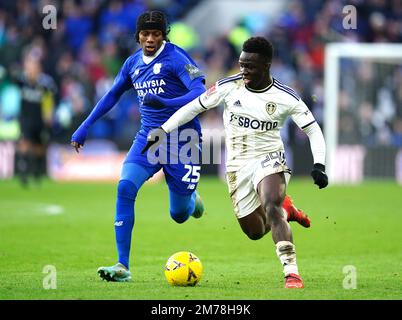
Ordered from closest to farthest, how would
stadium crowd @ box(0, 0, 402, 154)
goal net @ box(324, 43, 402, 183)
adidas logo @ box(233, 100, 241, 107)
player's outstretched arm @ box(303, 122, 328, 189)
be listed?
player's outstretched arm @ box(303, 122, 328, 189) → adidas logo @ box(233, 100, 241, 107) → goal net @ box(324, 43, 402, 183) → stadium crowd @ box(0, 0, 402, 154)

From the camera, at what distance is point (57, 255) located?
1144cm

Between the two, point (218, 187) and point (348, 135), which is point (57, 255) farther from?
point (348, 135)

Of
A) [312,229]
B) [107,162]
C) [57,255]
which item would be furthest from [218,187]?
[57,255]

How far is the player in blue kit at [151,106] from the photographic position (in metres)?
9.27

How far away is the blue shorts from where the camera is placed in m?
9.66

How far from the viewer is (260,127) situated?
892 cm

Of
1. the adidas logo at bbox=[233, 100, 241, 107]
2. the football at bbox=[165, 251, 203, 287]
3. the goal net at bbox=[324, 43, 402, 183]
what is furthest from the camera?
the goal net at bbox=[324, 43, 402, 183]

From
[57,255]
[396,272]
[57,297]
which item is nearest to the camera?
[57,297]

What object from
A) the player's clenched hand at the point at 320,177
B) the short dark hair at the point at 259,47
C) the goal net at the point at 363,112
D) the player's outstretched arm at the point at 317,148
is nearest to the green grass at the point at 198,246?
the player's clenched hand at the point at 320,177

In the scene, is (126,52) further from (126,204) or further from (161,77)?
(126,204)

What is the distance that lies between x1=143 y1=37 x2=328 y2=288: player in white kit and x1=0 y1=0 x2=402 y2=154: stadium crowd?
14554mm

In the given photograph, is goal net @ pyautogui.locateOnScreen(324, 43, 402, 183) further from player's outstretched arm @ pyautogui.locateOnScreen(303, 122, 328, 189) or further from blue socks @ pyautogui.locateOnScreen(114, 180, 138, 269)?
player's outstretched arm @ pyautogui.locateOnScreen(303, 122, 328, 189)

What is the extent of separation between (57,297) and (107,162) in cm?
1615

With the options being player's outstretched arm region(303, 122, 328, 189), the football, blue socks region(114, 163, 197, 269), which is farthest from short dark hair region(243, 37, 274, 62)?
the football
